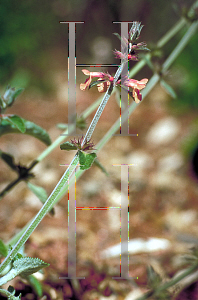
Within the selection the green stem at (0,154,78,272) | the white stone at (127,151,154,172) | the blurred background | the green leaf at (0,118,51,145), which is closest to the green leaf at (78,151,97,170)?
the green stem at (0,154,78,272)

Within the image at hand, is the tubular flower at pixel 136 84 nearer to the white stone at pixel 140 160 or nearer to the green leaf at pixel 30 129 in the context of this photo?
the green leaf at pixel 30 129

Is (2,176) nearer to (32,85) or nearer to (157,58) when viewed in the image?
(32,85)

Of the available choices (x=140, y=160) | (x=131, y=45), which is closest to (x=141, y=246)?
(x=140, y=160)

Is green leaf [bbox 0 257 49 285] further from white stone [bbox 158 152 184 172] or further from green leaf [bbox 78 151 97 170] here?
white stone [bbox 158 152 184 172]

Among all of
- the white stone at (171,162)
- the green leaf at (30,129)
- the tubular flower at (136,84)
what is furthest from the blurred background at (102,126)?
the tubular flower at (136,84)

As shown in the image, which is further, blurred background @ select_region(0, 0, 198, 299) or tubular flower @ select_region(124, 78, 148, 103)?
blurred background @ select_region(0, 0, 198, 299)

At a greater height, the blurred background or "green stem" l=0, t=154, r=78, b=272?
the blurred background

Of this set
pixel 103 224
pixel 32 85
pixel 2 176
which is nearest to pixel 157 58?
pixel 103 224
